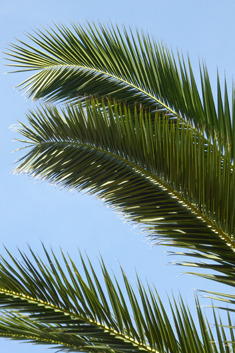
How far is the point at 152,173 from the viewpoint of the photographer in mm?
2697

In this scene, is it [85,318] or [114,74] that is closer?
[85,318]

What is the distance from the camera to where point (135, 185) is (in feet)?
9.28

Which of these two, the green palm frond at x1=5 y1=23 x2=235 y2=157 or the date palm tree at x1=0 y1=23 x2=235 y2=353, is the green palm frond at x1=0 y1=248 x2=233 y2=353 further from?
the green palm frond at x1=5 y1=23 x2=235 y2=157

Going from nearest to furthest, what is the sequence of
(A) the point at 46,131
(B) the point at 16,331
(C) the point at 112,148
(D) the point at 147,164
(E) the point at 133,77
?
(B) the point at 16,331, (D) the point at 147,164, (C) the point at 112,148, (A) the point at 46,131, (E) the point at 133,77

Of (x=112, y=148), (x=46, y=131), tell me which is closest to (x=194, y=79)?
(x=112, y=148)

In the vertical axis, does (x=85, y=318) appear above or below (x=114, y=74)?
below

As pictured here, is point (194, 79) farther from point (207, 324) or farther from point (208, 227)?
point (207, 324)

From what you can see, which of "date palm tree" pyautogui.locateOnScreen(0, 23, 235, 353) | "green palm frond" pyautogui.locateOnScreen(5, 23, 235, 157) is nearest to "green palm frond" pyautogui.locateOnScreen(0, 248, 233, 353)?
"date palm tree" pyautogui.locateOnScreen(0, 23, 235, 353)

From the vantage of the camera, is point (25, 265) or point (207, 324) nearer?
point (207, 324)

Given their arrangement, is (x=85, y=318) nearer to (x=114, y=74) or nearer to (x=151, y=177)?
(x=151, y=177)

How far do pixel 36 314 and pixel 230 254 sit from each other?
3.86 ft

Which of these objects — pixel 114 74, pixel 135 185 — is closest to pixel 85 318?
pixel 135 185

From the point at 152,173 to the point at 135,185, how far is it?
196mm

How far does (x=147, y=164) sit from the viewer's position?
8.91 feet
